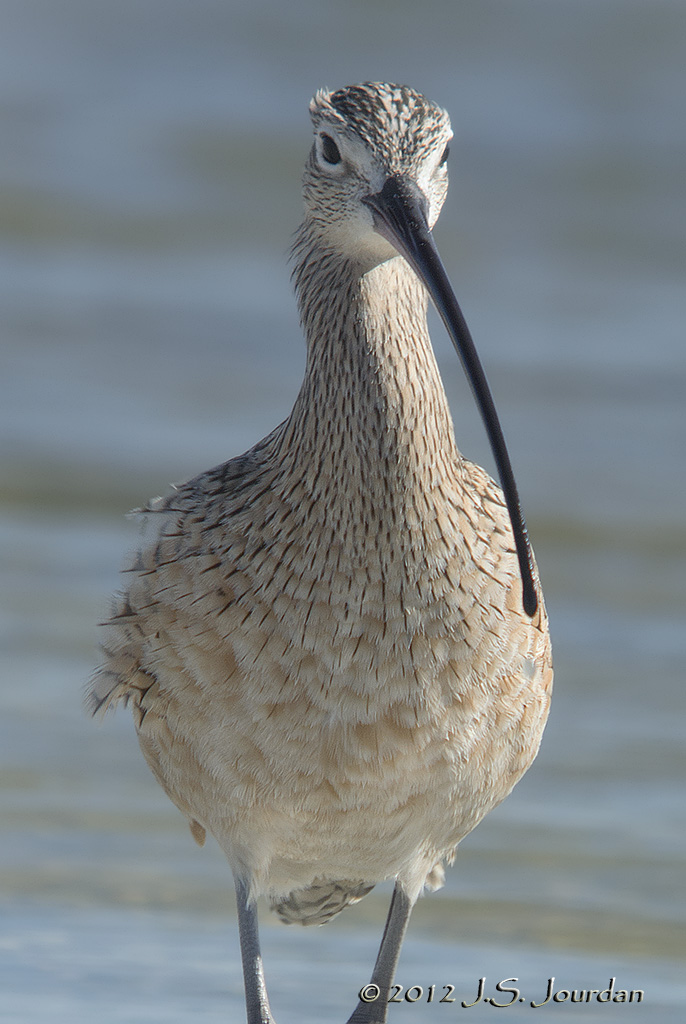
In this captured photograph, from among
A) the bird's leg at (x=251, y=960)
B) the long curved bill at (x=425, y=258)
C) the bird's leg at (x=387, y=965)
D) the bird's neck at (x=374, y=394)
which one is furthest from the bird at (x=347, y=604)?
the bird's leg at (x=387, y=965)

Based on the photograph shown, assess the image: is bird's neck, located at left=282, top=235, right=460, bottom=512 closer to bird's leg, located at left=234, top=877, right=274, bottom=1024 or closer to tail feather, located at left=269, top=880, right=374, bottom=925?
bird's leg, located at left=234, top=877, right=274, bottom=1024

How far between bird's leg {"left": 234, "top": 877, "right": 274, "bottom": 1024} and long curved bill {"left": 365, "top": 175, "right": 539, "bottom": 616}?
139cm

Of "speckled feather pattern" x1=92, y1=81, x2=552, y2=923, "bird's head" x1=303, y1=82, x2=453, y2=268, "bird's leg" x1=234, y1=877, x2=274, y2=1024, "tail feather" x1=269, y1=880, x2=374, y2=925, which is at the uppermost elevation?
"bird's head" x1=303, y1=82, x2=453, y2=268

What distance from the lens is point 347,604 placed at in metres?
4.11

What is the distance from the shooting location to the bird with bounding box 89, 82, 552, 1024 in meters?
4.11

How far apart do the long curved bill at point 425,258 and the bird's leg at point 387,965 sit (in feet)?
4.69

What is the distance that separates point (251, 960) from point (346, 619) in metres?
1.11

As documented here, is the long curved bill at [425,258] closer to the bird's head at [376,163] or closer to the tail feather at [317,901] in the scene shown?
the bird's head at [376,163]

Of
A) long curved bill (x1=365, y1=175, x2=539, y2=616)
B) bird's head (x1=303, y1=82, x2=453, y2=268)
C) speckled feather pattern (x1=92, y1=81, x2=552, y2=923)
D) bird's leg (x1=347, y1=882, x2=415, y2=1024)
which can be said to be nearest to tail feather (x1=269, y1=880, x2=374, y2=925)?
bird's leg (x1=347, y1=882, x2=415, y2=1024)

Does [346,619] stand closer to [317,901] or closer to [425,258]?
[425,258]

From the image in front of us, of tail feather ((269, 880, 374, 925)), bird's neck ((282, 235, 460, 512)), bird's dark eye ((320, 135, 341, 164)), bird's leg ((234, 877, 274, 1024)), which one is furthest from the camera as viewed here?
tail feather ((269, 880, 374, 925))

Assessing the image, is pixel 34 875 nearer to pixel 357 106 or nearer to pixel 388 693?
pixel 388 693

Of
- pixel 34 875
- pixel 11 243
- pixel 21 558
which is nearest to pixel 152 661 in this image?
pixel 34 875

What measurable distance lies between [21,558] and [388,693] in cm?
460
